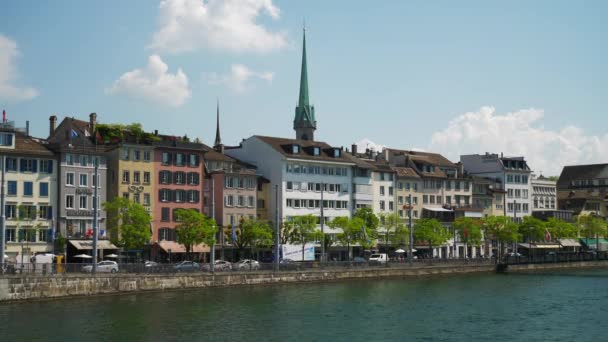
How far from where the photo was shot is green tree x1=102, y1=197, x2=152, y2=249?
Answer: 8381 centimetres

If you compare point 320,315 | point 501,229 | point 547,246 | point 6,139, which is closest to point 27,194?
point 6,139

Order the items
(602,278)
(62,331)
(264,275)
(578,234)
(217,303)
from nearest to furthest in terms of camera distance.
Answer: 1. (62,331)
2. (217,303)
3. (264,275)
4. (602,278)
5. (578,234)

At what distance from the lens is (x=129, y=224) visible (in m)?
84.5

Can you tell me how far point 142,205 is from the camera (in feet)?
303

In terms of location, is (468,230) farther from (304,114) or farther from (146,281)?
(146,281)

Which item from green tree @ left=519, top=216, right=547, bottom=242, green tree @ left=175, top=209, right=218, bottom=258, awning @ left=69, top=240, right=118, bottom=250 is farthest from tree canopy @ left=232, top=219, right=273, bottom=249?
green tree @ left=519, top=216, right=547, bottom=242

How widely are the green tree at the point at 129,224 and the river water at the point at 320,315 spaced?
38.5 feet

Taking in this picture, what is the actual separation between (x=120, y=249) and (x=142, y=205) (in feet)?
27.9

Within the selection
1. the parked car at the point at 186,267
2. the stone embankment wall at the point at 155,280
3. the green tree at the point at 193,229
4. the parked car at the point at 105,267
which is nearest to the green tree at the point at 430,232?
the stone embankment wall at the point at 155,280

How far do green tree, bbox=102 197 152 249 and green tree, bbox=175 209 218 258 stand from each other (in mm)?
4469

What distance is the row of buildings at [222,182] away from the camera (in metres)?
85.2

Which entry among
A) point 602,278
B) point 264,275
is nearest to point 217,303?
point 264,275

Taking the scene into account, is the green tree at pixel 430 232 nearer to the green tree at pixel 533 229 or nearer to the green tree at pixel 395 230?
the green tree at pixel 395 230

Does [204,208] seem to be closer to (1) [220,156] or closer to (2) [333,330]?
(1) [220,156]
